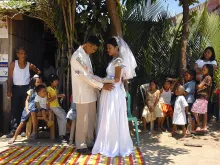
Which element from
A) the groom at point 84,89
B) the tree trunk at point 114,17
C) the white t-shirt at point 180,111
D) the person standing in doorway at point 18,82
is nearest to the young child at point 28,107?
the person standing in doorway at point 18,82

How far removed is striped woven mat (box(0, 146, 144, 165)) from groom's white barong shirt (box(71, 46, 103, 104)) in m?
0.86

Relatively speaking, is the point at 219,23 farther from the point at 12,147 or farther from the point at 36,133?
the point at 12,147

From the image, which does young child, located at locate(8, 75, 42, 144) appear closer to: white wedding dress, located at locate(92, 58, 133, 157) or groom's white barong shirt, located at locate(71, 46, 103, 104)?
groom's white barong shirt, located at locate(71, 46, 103, 104)

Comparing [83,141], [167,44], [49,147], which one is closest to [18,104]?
[49,147]

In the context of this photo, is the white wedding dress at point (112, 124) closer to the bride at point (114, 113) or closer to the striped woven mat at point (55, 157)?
the bride at point (114, 113)

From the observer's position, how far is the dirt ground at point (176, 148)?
4.66m

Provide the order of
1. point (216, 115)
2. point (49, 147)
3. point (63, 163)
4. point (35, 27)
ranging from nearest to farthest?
1. point (63, 163)
2. point (49, 147)
3. point (216, 115)
4. point (35, 27)

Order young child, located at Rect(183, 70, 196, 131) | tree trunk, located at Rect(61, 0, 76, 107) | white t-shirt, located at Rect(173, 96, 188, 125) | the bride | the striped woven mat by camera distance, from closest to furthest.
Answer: the striped woven mat < the bride < tree trunk, located at Rect(61, 0, 76, 107) < white t-shirt, located at Rect(173, 96, 188, 125) < young child, located at Rect(183, 70, 196, 131)

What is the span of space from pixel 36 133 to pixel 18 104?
759 mm

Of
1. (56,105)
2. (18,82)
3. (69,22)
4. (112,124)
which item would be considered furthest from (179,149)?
(18,82)

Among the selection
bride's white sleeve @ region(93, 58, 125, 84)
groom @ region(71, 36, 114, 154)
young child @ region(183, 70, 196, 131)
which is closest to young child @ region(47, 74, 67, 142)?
groom @ region(71, 36, 114, 154)

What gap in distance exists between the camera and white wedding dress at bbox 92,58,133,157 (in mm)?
4793

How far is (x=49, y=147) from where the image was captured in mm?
5285

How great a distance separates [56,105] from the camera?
577cm
